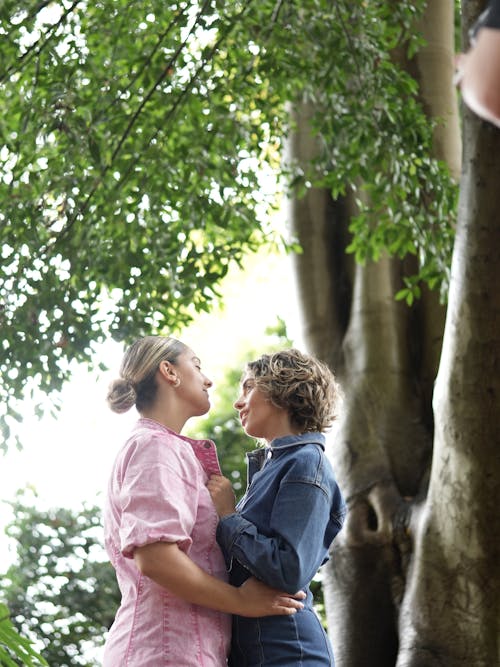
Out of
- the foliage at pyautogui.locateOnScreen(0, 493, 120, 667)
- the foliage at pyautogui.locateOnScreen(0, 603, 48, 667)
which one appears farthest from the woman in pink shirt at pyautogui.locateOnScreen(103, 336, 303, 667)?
the foliage at pyautogui.locateOnScreen(0, 493, 120, 667)

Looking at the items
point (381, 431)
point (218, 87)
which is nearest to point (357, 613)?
point (381, 431)

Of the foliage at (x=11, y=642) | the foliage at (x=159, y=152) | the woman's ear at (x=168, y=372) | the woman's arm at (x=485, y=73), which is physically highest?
the foliage at (x=159, y=152)

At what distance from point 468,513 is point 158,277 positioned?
2.16 meters

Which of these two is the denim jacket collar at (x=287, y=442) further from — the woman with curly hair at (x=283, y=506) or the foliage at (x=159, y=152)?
the foliage at (x=159, y=152)

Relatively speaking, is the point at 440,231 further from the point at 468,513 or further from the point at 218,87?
the point at 468,513

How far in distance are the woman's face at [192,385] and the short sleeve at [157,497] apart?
10.3 inches

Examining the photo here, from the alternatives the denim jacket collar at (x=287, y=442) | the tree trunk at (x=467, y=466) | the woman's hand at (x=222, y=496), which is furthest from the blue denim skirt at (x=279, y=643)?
the tree trunk at (x=467, y=466)

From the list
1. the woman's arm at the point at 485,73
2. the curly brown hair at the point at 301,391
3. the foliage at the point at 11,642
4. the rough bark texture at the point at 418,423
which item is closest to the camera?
the woman's arm at the point at 485,73

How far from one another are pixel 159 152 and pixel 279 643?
3.36 m

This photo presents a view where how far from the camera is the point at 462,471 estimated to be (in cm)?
429

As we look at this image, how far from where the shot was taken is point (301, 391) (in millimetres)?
2871

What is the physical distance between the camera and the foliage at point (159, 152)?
5246 mm

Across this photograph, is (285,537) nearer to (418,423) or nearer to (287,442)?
(287,442)

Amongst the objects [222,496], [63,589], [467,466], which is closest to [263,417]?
[222,496]
